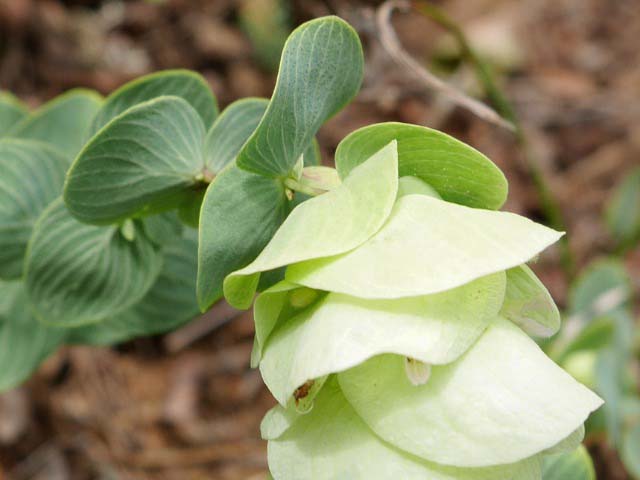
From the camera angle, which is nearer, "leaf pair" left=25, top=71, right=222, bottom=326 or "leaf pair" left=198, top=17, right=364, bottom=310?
"leaf pair" left=198, top=17, right=364, bottom=310

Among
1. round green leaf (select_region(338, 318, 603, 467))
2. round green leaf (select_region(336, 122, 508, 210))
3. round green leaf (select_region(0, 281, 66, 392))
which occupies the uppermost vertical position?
round green leaf (select_region(336, 122, 508, 210))

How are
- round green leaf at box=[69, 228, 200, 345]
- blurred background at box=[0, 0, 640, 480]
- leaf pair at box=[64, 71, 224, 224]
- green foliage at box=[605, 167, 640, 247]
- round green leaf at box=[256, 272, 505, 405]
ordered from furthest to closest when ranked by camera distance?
1. green foliage at box=[605, 167, 640, 247]
2. blurred background at box=[0, 0, 640, 480]
3. round green leaf at box=[69, 228, 200, 345]
4. leaf pair at box=[64, 71, 224, 224]
5. round green leaf at box=[256, 272, 505, 405]

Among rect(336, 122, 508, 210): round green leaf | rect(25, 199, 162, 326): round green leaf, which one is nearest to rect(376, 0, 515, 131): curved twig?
rect(336, 122, 508, 210): round green leaf

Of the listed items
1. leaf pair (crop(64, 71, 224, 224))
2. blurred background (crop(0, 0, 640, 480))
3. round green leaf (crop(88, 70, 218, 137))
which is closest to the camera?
leaf pair (crop(64, 71, 224, 224))

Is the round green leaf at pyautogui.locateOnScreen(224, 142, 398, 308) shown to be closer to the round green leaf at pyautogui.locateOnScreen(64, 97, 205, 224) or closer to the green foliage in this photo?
the round green leaf at pyautogui.locateOnScreen(64, 97, 205, 224)

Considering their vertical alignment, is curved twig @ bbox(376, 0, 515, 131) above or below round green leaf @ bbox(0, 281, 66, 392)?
above

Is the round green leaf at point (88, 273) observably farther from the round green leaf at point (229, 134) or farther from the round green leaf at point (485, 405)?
the round green leaf at point (485, 405)

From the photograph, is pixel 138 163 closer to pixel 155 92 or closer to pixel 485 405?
pixel 155 92

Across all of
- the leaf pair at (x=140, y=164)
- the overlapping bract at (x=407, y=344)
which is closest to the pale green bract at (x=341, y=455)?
the overlapping bract at (x=407, y=344)
